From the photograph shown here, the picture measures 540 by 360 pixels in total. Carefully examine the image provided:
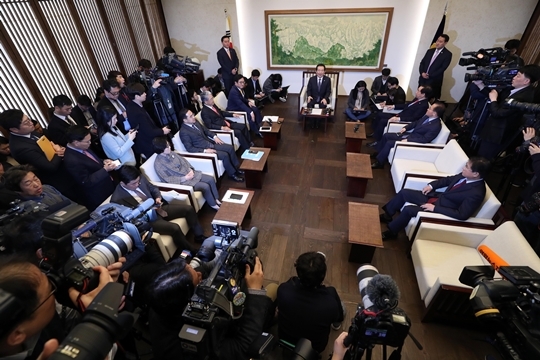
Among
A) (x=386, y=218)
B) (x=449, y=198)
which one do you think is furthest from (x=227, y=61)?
(x=449, y=198)

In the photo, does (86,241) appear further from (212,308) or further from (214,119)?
(214,119)

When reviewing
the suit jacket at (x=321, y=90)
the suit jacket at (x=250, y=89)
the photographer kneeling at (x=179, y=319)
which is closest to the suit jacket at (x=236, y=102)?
the suit jacket at (x=250, y=89)

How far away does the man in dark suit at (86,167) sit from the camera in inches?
98.8

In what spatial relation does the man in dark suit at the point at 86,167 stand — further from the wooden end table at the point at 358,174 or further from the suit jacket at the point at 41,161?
the wooden end table at the point at 358,174

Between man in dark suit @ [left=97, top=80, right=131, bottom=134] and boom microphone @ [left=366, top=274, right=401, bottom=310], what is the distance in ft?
11.7

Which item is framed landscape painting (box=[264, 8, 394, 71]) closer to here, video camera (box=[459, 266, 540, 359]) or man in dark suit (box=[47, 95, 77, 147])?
man in dark suit (box=[47, 95, 77, 147])

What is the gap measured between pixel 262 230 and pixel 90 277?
2183 millimetres

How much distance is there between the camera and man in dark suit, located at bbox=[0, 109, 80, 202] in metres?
2.44

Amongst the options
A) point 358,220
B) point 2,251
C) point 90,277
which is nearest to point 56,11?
point 2,251

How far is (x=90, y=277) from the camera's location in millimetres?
1199

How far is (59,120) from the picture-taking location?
3.19 metres

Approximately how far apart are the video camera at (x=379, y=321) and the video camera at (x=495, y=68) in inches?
136

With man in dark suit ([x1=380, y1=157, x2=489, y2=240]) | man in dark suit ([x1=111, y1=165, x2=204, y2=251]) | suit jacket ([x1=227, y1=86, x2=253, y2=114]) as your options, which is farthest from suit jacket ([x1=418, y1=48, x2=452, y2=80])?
man in dark suit ([x1=111, y1=165, x2=204, y2=251])

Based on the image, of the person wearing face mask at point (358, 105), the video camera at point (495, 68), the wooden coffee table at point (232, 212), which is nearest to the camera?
the wooden coffee table at point (232, 212)
